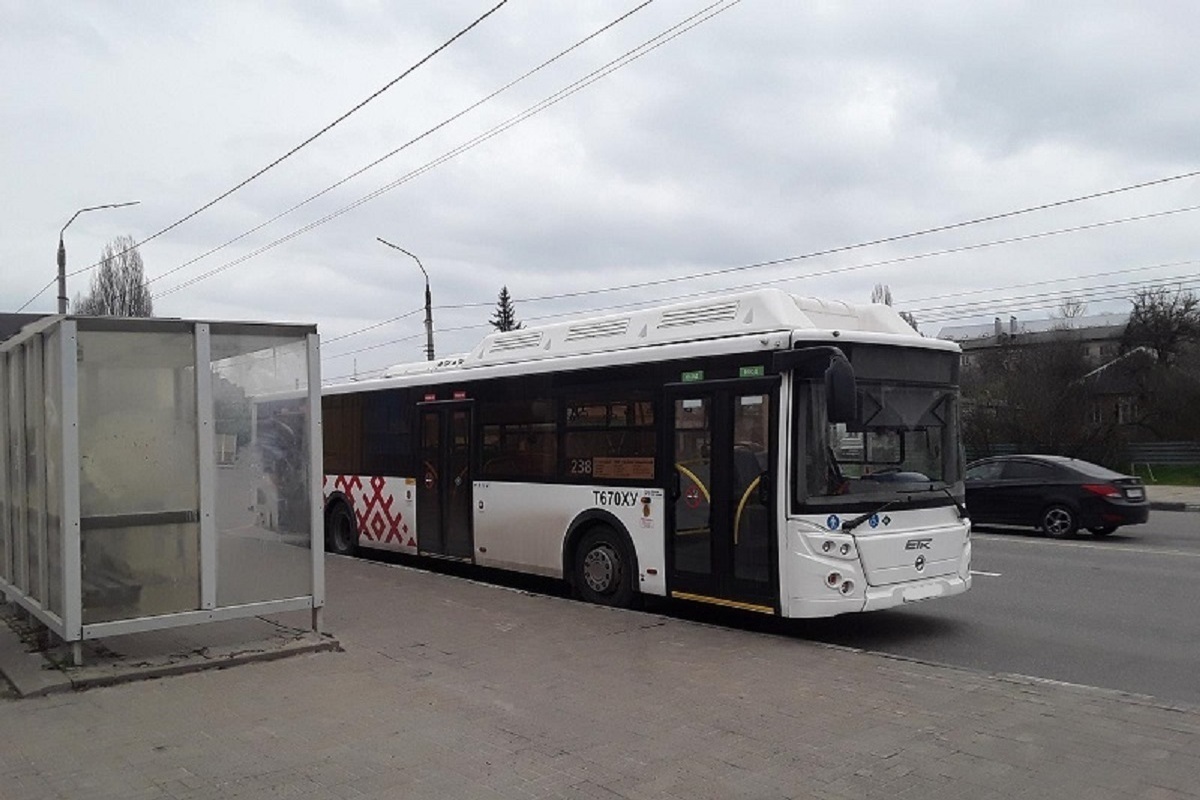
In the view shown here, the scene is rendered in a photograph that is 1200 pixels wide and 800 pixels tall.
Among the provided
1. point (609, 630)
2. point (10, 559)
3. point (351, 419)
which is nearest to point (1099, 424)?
point (351, 419)

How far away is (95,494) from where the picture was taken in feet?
24.7

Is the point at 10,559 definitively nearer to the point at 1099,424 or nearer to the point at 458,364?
the point at 458,364

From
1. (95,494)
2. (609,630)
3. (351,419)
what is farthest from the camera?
(351,419)

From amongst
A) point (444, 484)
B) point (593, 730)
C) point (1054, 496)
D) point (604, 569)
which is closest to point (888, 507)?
point (604, 569)

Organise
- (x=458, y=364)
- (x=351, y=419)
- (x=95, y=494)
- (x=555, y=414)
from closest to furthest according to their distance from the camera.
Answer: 1. (x=95, y=494)
2. (x=555, y=414)
3. (x=458, y=364)
4. (x=351, y=419)

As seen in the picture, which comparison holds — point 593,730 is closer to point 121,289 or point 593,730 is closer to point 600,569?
point 600,569

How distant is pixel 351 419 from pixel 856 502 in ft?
29.0

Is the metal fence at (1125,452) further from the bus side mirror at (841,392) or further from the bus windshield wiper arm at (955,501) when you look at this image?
the bus side mirror at (841,392)

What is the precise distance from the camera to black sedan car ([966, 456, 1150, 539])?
57.6ft

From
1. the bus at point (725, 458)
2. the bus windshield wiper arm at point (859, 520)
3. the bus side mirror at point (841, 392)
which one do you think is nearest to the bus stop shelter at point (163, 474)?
the bus at point (725, 458)

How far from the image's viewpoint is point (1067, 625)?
996 cm

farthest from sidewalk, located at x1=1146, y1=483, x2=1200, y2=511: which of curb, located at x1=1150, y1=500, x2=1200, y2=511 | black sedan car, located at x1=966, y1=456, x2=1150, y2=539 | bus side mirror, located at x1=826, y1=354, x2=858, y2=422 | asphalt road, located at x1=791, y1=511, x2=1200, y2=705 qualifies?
bus side mirror, located at x1=826, y1=354, x2=858, y2=422

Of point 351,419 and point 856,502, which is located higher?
point 351,419

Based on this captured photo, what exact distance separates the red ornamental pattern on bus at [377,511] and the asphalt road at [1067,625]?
6.15 m
